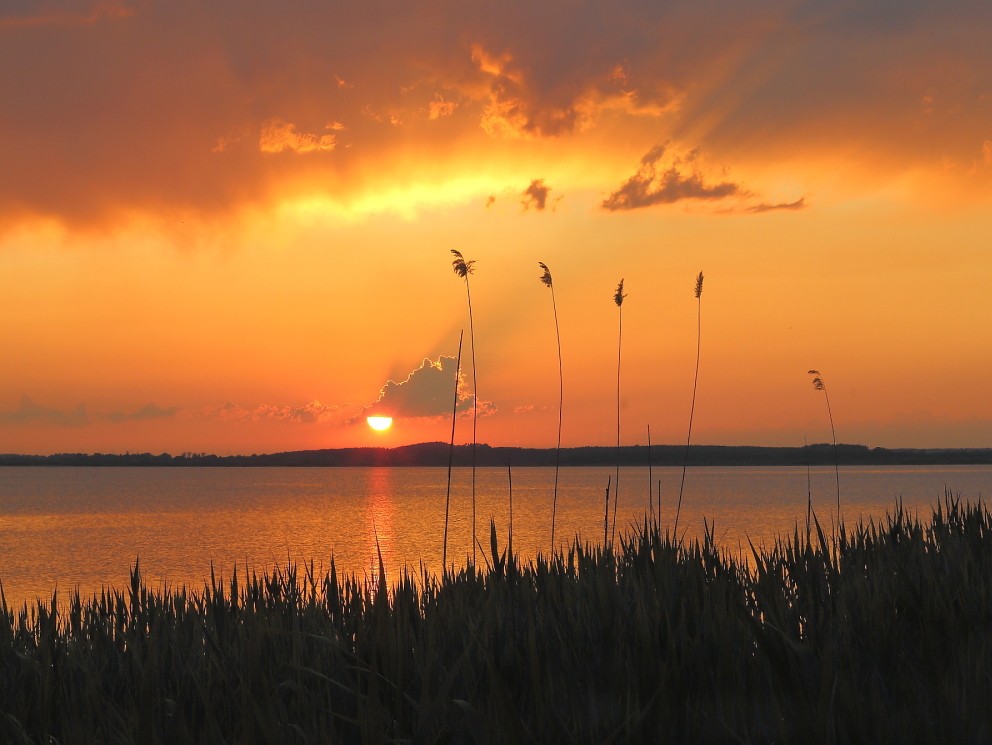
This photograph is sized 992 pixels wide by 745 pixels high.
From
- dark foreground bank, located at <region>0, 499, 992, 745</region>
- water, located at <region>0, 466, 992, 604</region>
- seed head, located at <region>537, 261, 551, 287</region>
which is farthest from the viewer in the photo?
water, located at <region>0, 466, 992, 604</region>

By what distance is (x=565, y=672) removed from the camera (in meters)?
4.17

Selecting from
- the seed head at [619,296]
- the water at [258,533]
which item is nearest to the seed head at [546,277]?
the seed head at [619,296]

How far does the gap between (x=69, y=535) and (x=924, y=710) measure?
47930 millimetres

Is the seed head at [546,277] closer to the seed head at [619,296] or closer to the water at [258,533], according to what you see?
the seed head at [619,296]

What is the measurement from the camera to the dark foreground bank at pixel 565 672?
3.43 m

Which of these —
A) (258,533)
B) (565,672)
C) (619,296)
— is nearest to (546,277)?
(619,296)

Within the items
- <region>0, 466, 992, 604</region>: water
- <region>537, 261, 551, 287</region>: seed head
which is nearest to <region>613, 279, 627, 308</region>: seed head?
<region>537, 261, 551, 287</region>: seed head

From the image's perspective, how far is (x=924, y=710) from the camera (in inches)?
137

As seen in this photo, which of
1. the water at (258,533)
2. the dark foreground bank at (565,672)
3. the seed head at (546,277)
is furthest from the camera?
the water at (258,533)

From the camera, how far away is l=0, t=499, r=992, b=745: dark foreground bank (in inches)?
135

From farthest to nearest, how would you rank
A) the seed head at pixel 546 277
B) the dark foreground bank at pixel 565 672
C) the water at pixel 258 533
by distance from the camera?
the water at pixel 258 533, the seed head at pixel 546 277, the dark foreground bank at pixel 565 672

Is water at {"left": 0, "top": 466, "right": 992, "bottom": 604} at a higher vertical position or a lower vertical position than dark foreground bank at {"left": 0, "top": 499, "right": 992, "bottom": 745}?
lower

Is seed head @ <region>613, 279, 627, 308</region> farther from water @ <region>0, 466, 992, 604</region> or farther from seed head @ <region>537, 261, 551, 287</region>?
water @ <region>0, 466, 992, 604</region>

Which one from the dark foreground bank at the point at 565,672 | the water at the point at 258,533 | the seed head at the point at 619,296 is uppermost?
the seed head at the point at 619,296
